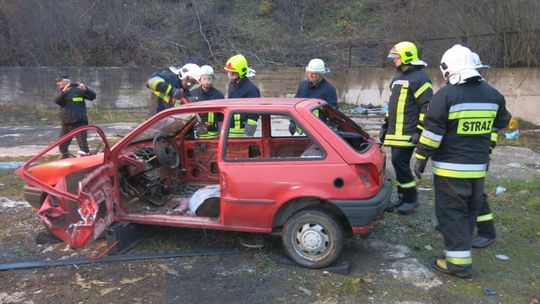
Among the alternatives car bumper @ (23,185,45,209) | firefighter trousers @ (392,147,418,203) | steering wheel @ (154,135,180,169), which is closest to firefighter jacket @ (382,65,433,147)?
firefighter trousers @ (392,147,418,203)

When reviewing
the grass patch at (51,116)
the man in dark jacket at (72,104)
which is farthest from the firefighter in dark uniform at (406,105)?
the grass patch at (51,116)

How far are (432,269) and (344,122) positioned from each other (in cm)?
161

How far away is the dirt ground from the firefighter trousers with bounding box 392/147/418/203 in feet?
1.04

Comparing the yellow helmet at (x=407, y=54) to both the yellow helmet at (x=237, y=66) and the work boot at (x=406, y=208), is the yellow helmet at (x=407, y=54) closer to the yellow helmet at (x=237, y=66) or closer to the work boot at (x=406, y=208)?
the work boot at (x=406, y=208)

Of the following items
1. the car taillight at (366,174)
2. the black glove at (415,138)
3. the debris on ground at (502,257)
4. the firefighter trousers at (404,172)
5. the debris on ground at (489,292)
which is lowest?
the debris on ground at (489,292)

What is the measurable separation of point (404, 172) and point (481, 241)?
1.12m

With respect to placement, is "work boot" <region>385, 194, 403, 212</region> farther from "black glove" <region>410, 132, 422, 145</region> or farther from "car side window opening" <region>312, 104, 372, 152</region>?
"car side window opening" <region>312, 104, 372, 152</region>

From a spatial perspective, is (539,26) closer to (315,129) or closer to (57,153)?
(315,129)

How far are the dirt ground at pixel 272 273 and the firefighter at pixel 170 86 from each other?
1.73 metres

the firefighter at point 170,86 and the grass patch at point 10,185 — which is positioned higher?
the firefighter at point 170,86

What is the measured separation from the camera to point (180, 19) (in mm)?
18453

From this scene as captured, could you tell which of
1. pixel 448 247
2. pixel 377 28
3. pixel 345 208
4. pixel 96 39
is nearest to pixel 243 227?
pixel 345 208

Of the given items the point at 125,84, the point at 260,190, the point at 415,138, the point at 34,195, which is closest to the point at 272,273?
the point at 260,190

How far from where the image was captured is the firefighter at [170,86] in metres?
5.72
